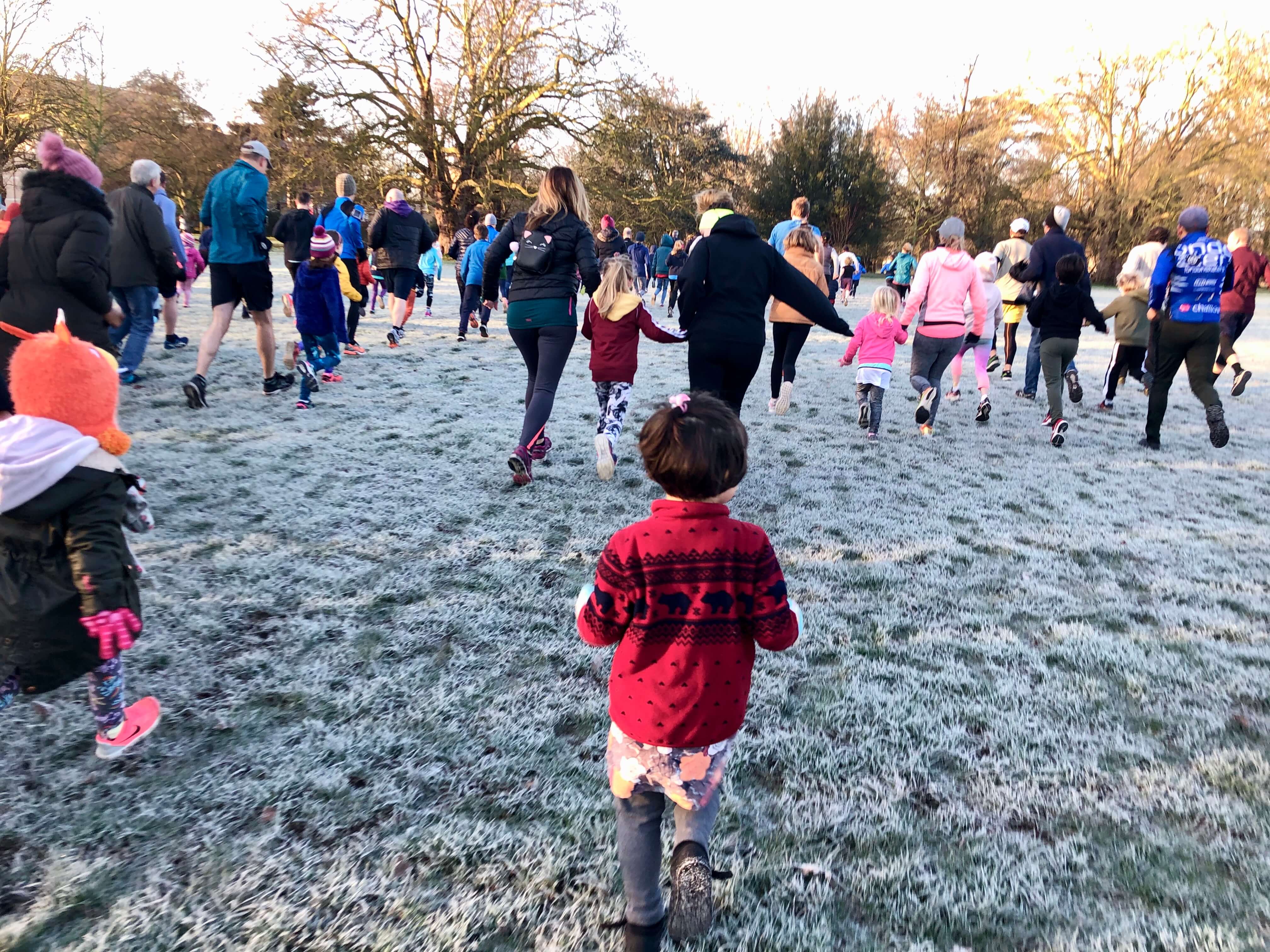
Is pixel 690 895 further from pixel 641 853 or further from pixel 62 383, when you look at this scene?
pixel 62 383

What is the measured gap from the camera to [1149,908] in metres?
2.05

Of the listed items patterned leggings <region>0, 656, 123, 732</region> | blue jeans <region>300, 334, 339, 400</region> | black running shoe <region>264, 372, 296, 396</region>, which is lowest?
patterned leggings <region>0, 656, 123, 732</region>

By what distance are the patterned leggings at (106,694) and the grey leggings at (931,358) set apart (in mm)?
6243

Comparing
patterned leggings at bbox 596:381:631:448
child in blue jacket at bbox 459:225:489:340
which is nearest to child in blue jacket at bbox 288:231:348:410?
patterned leggings at bbox 596:381:631:448

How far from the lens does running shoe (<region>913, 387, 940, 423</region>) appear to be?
281 inches

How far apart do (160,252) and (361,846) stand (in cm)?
631

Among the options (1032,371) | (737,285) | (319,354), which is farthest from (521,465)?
(1032,371)

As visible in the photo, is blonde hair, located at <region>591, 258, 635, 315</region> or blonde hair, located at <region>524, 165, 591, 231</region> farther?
blonde hair, located at <region>591, 258, 635, 315</region>

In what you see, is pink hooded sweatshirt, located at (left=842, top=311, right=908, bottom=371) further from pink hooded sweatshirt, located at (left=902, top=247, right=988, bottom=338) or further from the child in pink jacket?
pink hooded sweatshirt, located at (left=902, top=247, right=988, bottom=338)

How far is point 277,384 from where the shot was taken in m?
7.50

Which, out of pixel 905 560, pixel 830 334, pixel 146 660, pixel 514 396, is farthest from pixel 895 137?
pixel 146 660

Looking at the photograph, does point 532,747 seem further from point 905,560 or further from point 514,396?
point 514,396

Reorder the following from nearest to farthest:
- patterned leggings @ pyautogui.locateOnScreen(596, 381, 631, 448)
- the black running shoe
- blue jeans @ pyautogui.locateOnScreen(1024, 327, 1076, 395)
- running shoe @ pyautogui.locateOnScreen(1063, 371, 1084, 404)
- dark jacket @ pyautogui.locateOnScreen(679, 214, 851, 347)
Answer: dark jacket @ pyautogui.locateOnScreen(679, 214, 851, 347) < patterned leggings @ pyautogui.locateOnScreen(596, 381, 631, 448) < the black running shoe < running shoe @ pyautogui.locateOnScreen(1063, 371, 1084, 404) < blue jeans @ pyautogui.locateOnScreen(1024, 327, 1076, 395)

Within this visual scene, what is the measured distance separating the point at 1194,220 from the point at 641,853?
7.41 m
